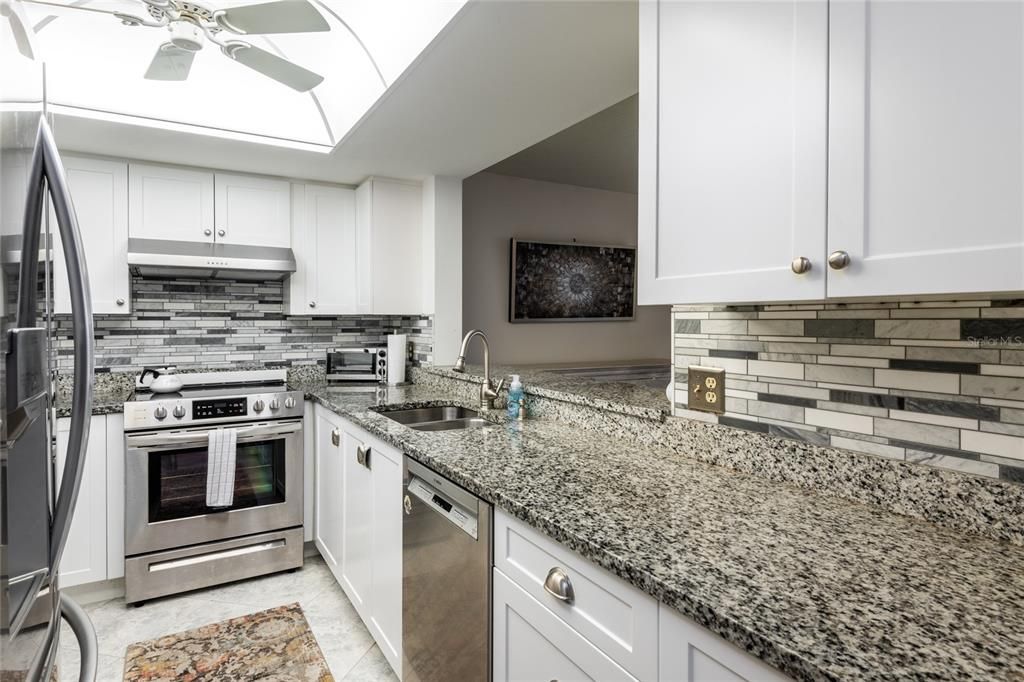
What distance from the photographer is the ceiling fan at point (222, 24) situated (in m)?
1.50

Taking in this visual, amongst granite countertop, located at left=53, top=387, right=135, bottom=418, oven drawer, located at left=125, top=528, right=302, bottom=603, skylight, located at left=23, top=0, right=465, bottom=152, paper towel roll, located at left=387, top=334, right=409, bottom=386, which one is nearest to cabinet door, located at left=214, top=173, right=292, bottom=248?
skylight, located at left=23, top=0, right=465, bottom=152

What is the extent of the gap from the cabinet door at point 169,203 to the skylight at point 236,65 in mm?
591

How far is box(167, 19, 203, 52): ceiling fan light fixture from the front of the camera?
63.3 inches

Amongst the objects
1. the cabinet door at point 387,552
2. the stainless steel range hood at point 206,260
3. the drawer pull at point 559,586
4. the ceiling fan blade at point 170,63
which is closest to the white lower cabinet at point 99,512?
the stainless steel range hood at point 206,260

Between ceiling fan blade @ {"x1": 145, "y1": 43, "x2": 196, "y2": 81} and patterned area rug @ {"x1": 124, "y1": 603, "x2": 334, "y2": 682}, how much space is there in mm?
2128

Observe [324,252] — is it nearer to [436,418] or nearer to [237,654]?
[436,418]

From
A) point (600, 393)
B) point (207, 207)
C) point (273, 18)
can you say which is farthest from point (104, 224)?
point (600, 393)

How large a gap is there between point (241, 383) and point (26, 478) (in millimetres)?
2649

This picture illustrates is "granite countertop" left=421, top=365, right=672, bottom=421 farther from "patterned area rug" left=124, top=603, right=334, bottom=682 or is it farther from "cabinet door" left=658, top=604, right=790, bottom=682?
"patterned area rug" left=124, top=603, right=334, bottom=682

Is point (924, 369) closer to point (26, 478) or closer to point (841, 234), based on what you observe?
point (841, 234)

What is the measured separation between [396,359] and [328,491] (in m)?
0.92

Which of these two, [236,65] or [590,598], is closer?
[590,598]

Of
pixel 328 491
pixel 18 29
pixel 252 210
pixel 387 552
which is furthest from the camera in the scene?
pixel 252 210

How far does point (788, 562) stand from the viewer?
0.88 metres
